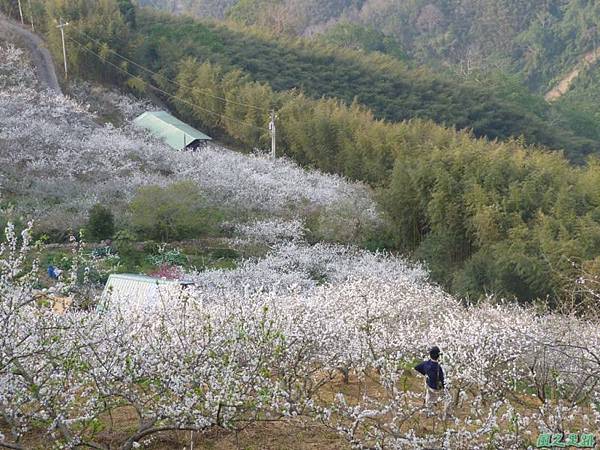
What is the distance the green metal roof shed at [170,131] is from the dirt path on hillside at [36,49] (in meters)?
3.64

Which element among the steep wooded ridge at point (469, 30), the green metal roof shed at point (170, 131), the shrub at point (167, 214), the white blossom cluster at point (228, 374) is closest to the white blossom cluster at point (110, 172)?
the green metal roof shed at point (170, 131)

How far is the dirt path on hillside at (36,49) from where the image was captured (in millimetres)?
28812

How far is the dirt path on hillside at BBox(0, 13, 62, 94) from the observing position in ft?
94.5

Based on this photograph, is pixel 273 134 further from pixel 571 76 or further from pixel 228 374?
pixel 571 76

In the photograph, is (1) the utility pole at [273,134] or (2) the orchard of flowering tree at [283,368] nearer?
(2) the orchard of flowering tree at [283,368]

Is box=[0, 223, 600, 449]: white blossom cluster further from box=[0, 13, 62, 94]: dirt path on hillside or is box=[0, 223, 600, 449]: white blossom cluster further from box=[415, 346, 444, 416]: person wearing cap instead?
box=[0, 13, 62, 94]: dirt path on hillside

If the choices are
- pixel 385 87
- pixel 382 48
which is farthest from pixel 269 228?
pixel 382 48

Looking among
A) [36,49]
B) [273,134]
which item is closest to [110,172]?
[273,134]

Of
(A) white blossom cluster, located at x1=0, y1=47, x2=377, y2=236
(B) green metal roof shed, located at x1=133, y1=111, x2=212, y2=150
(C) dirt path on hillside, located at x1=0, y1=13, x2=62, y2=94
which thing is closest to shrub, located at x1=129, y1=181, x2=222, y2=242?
(A) white blossom cluster, located at x1=0, y1=47, x2=377, y2=236

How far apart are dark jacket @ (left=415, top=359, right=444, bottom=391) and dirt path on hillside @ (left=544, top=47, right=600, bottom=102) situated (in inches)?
2300

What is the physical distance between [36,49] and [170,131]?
28.6 feet

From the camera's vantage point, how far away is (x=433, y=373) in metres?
5.76

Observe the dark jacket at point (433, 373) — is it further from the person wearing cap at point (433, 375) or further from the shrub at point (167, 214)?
the shrub at point (167, 214)

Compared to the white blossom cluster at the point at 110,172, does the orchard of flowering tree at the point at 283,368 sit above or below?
above
